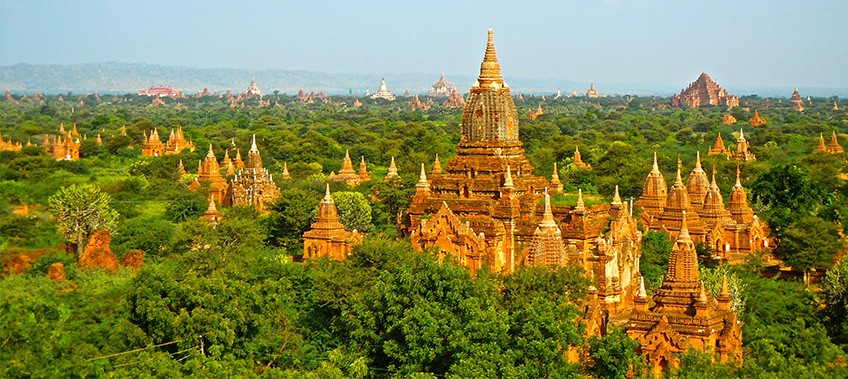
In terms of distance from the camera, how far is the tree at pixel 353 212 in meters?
45.8

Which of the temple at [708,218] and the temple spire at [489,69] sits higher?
the temple spire at [489,69]

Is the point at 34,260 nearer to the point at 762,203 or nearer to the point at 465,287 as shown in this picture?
the point at 465,287

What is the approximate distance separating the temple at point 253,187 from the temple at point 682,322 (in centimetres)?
2616

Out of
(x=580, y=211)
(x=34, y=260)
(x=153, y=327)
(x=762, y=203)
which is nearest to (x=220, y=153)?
(x=762, y=203)

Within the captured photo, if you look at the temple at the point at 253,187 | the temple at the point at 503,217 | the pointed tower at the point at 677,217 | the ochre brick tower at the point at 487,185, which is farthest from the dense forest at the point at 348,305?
the temple at the point at 253,187

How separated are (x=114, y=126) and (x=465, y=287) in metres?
Result: 117

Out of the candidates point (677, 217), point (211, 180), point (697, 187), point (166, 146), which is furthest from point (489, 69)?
point (166, 146)

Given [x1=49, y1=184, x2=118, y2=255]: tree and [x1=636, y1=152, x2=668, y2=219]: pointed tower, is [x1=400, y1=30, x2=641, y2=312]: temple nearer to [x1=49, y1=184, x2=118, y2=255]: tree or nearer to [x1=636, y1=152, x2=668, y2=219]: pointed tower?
[x1=636, y1=152, x2=668, y2=219]: pointed tower

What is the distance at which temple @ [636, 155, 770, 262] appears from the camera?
1767 inches

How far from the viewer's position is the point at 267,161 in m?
87.5

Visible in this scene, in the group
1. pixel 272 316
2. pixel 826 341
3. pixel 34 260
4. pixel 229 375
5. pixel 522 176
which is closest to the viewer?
pixel 229 375

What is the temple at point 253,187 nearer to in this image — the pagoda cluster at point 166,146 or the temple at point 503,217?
the temple at point 503,217

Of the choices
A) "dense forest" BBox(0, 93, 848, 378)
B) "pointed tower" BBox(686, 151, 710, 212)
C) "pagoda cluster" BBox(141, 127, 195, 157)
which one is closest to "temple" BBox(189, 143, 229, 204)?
"dense forest" BBox(0, 93, 848, 378)

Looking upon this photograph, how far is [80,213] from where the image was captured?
147 feet
